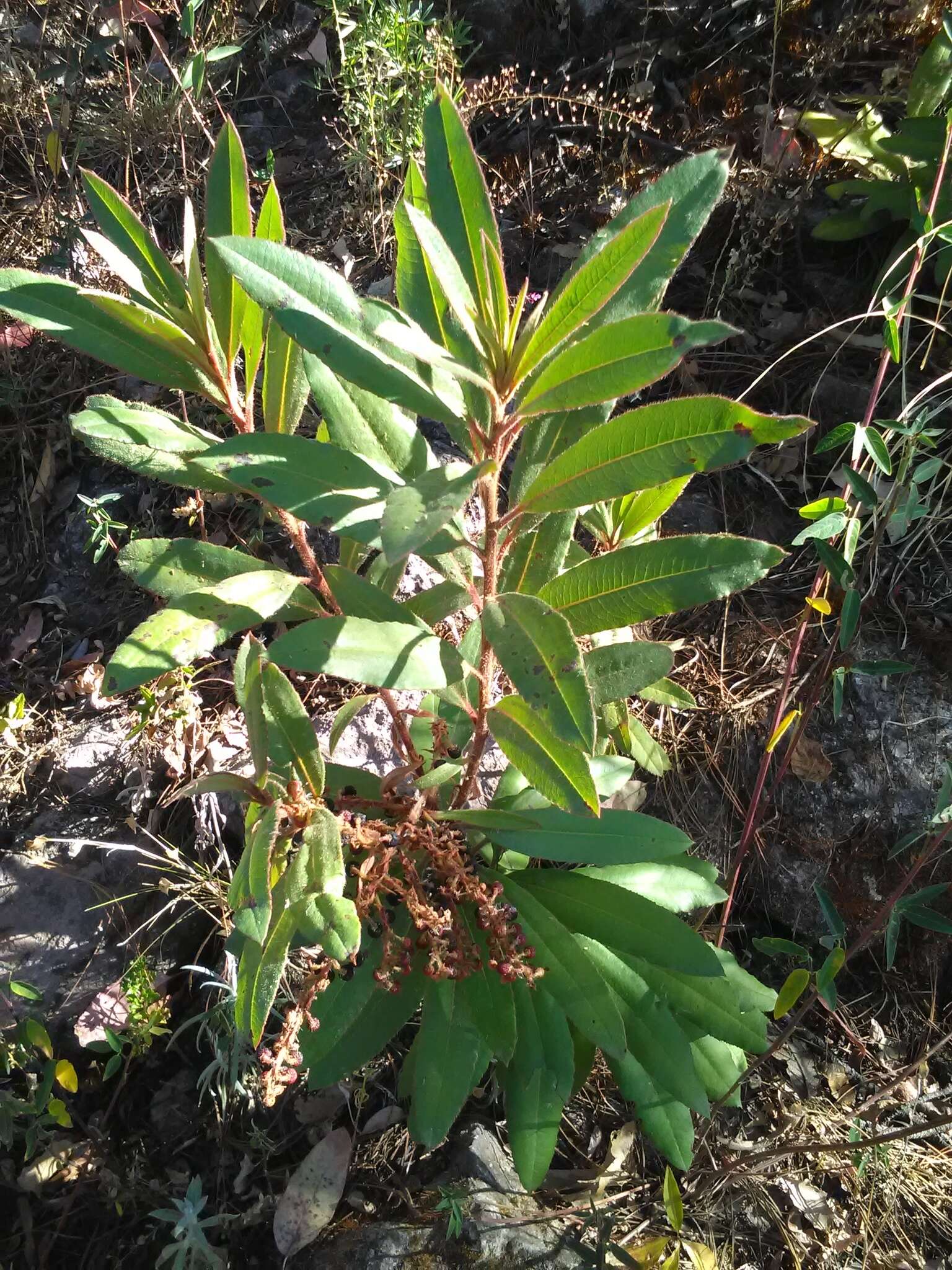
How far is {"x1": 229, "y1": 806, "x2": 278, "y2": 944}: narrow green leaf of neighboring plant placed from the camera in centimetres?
114

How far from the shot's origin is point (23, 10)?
12.0 feet

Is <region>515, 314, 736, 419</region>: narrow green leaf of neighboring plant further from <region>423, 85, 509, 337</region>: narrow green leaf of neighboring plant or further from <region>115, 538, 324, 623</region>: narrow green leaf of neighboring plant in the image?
<region>115, 538, 324, 623</region>: narrow green leaf of neighboring plant

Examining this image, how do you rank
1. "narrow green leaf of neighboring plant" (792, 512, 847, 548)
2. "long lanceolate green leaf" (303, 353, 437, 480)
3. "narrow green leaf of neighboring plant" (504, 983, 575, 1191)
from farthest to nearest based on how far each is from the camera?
"narrow green leaf of neighboring plant" (792, 512, 847, 548)
"narrow green leaf of neighboring plant" (504, 983, 575, 1191)
"long lanceolate green leaf" (303, 353, 437, 480)

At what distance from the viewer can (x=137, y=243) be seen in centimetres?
139

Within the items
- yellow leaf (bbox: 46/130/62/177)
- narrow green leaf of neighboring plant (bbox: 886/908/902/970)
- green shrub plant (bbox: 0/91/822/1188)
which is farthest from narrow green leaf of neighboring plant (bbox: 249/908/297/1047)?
yellow leaf (bbox: 46/130/62/177)

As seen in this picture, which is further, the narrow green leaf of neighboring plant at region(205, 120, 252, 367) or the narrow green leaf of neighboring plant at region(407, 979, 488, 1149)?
the narrow green leaf of neighboring plant at region(407, 979, 488, 1149)

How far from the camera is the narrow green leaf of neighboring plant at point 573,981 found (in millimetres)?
1515

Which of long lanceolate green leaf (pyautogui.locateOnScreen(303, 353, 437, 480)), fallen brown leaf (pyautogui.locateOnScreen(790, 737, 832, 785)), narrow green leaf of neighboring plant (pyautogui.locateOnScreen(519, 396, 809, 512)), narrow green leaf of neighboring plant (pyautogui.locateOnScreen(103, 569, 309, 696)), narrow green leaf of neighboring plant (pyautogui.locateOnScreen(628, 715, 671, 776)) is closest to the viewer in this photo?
narrow green leaf of neighboring plant (pyautogui.locateOnScreen(519, 396, 809, 512))

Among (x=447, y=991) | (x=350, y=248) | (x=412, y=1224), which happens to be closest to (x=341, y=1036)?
(x=447, y=991)

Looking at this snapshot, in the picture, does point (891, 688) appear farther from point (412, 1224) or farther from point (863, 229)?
point (412, 1224)

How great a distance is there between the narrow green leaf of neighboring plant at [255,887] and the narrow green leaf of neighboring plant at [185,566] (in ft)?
1.48

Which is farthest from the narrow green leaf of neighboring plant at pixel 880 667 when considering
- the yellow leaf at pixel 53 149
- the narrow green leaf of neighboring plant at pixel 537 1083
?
the yellow leaf at pixel 53 149

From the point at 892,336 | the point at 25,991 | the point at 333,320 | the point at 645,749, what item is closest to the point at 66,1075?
the point at 25,991

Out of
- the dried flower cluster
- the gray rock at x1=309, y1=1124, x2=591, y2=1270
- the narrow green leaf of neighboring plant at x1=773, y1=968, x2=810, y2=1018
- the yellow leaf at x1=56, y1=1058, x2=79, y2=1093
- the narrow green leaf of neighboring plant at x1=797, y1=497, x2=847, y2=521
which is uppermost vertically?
the narrow green leaf of neighboring plant at x1=797, y1=497, x2=847, y2=521
